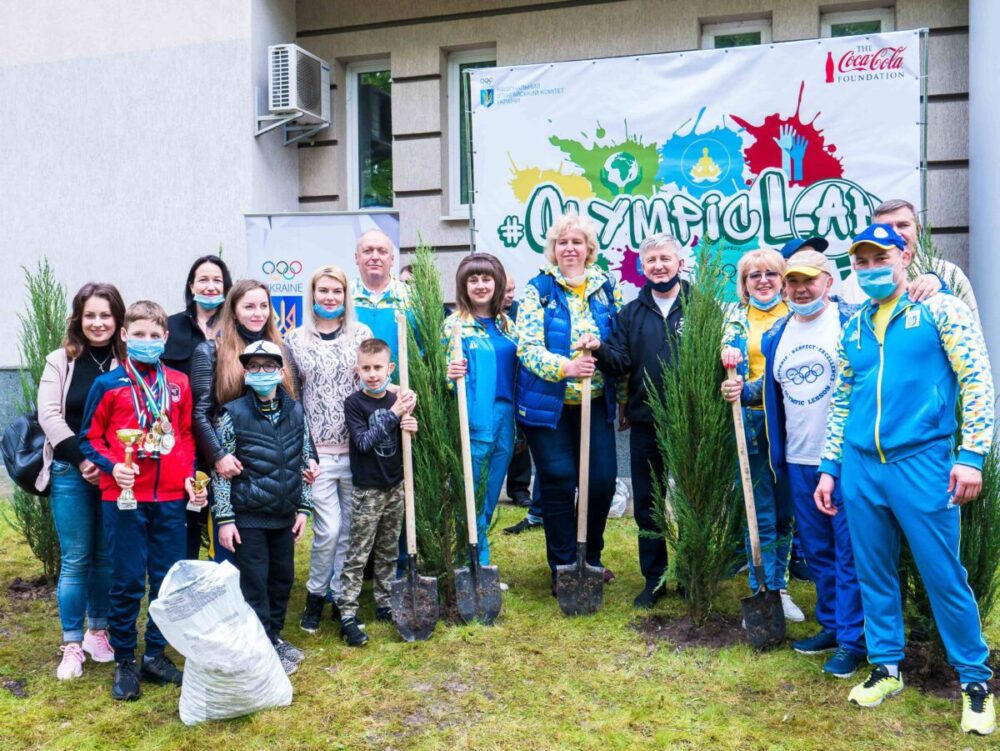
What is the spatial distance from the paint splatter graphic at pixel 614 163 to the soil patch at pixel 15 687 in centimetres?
571

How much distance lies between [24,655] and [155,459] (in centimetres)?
158

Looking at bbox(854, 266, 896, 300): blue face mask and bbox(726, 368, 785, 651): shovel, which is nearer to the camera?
bbox(854, 266, 896, 300): blue face mask

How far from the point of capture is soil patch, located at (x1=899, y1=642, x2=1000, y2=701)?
13.0 ft

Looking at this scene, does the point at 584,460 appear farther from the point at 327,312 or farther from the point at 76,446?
the point at 76,446

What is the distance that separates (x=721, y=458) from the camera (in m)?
4.70

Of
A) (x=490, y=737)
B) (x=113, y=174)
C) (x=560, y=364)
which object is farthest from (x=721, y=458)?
(x=113, y=174)

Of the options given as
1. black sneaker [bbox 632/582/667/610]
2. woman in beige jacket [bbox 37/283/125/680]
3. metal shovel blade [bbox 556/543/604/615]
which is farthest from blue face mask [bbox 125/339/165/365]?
black sneaker [bbox 632/582/667/610]

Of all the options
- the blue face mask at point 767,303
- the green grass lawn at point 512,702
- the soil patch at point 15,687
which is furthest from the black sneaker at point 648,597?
the soil patch at point 15,687

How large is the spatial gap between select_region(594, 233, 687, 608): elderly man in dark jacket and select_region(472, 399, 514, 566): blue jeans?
0.64 m

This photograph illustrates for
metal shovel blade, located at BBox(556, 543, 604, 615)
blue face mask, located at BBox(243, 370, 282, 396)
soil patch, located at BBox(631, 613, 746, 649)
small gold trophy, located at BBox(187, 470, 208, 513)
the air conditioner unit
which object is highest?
the air conditioner unit

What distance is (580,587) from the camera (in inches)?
198

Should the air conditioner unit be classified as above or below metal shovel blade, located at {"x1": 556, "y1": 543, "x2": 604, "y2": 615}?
above

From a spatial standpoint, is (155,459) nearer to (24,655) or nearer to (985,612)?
(24,655)

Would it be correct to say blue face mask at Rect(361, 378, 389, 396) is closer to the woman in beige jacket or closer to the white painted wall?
the woman in beige jacket
